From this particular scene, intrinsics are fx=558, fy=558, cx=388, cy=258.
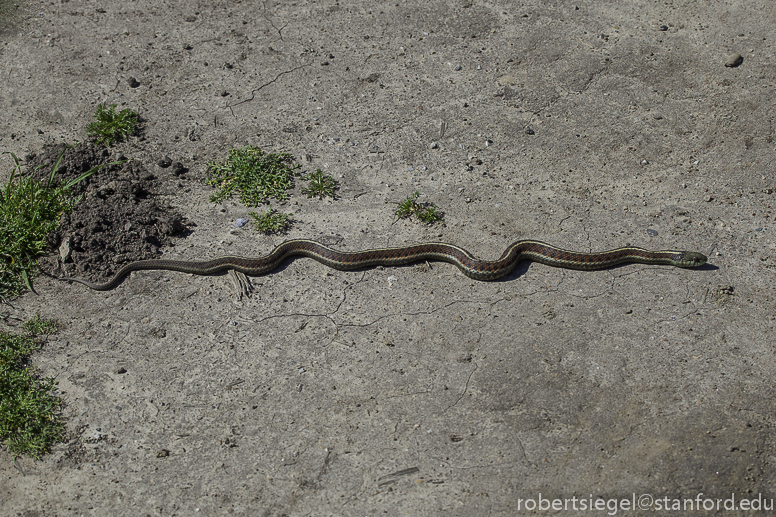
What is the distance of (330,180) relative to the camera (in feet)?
27.6

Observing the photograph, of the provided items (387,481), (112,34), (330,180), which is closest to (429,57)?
(330,180)

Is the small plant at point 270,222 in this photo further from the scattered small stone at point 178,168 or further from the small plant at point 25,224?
the small plant at point 25,224

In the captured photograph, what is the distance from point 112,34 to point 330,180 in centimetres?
574

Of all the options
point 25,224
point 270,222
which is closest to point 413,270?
point 270,222

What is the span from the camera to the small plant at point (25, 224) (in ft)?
23.4

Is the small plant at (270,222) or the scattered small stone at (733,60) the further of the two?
the scattered small stone at (733,60)

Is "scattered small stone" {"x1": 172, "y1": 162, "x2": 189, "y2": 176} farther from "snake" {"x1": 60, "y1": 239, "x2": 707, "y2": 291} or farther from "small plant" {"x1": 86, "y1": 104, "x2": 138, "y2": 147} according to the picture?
"snake" {"x1": 60, "y1": 239, "x2": 707, "y2": 291}

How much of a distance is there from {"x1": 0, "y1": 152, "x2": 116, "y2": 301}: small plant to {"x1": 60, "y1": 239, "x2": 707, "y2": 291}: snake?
0.58 m

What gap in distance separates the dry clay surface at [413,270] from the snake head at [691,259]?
277 mm

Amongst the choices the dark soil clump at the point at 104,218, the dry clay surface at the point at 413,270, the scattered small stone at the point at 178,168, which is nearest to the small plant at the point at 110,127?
the dry clay surface at the point at 413,270

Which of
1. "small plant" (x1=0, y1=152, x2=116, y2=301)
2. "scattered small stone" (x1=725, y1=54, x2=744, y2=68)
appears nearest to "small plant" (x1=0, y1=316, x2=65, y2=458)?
"small plant" (x1=0, y1=152, x2=116, y2=301)

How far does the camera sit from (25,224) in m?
7.32

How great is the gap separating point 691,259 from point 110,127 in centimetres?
871

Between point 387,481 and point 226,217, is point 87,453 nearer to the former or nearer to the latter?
point 387,481
